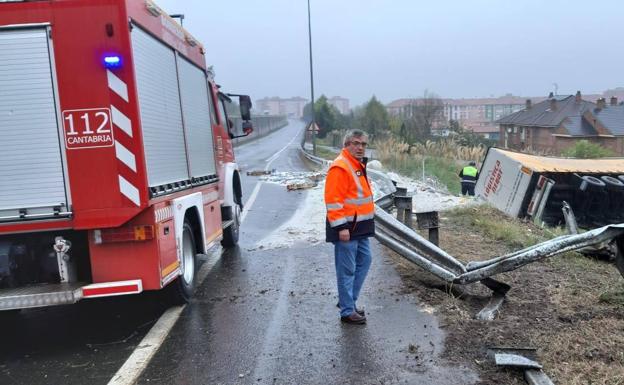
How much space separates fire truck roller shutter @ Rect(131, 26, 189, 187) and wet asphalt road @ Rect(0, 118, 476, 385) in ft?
4.48

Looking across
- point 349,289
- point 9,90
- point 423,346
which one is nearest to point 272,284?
point 349,289

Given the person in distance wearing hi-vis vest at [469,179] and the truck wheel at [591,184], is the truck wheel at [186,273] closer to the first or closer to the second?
the truck wheel at [591,184]

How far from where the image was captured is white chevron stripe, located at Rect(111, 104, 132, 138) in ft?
14.1

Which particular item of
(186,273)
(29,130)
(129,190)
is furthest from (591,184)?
(29,130)

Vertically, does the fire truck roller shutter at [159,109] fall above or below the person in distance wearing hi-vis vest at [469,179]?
above

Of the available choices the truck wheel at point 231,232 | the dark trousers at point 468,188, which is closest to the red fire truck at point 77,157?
the truck wheel at point 231,232

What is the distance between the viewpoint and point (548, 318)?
4488 millimetres

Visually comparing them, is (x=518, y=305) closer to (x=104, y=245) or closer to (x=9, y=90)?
(x=104, y=245)

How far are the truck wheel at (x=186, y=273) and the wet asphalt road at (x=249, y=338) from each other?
0.15 metres

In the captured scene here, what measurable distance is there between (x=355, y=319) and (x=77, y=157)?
8.78 ft

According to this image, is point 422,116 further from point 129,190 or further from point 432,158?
point 129,190

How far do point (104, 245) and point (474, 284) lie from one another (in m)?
3.57

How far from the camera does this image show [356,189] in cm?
472

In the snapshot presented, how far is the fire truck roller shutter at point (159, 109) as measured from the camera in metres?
4.60
